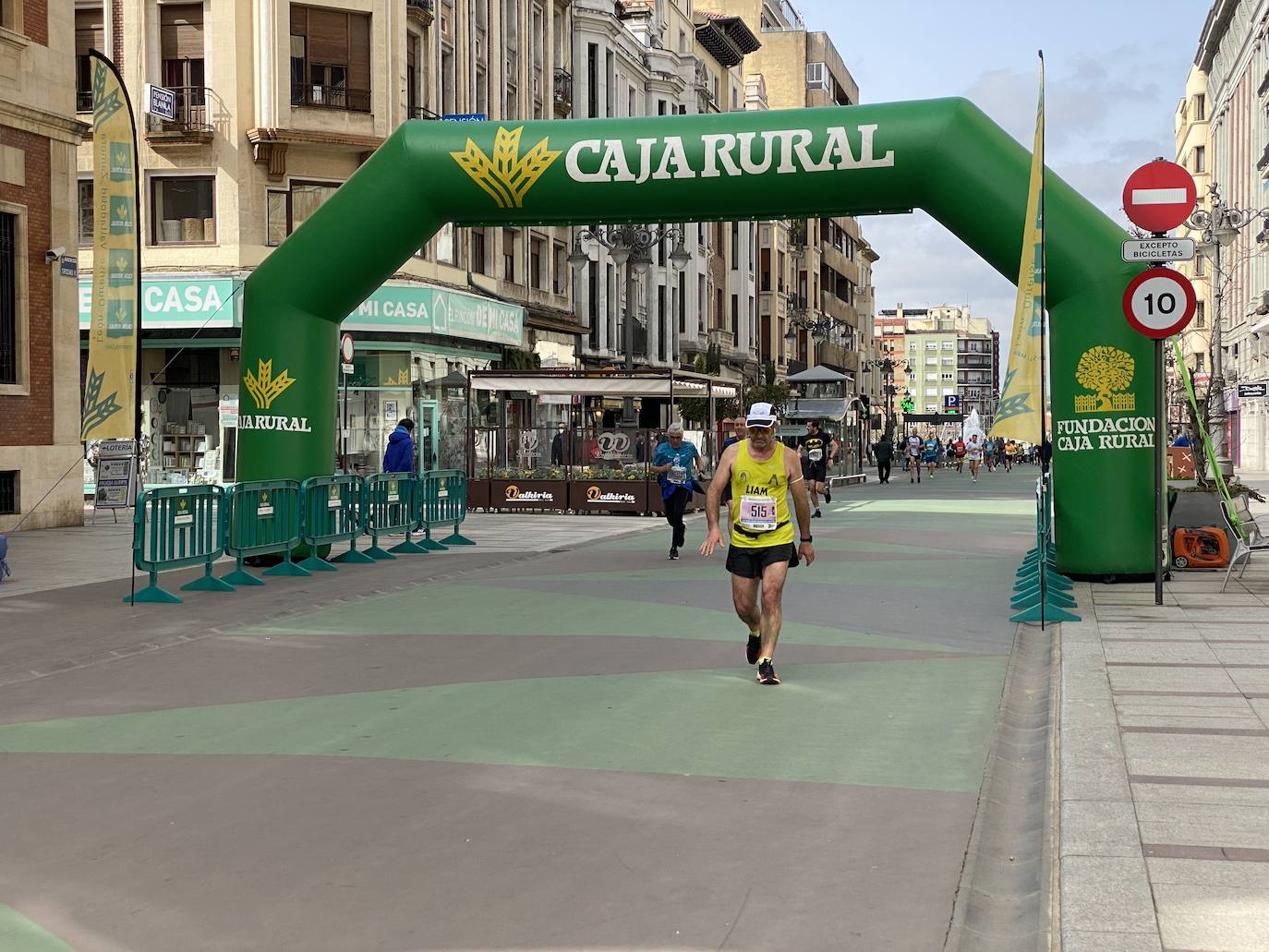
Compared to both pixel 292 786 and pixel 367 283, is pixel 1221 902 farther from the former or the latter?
pixel 367 283

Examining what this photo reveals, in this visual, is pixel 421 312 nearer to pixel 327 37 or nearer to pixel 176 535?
pixel 327 37

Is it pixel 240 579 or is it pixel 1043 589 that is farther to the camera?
pixel 240 579

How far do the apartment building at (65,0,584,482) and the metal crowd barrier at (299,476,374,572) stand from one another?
534 inches

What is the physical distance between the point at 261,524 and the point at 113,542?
5.73m

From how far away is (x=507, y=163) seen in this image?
52.4 feet

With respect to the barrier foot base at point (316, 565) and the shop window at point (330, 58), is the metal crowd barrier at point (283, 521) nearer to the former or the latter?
the barrier foot base at point (316, 565)

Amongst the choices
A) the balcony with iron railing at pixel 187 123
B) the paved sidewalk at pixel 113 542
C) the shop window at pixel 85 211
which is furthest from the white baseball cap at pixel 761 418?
the shop window at pixel 85 211

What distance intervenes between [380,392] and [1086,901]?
3193 centimetres

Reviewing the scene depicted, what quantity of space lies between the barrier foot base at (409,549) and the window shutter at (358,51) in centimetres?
1775

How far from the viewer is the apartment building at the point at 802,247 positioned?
8019cm

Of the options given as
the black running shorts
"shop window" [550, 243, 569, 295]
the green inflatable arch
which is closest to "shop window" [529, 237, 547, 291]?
"shop window" [550, 243, 569, 295]

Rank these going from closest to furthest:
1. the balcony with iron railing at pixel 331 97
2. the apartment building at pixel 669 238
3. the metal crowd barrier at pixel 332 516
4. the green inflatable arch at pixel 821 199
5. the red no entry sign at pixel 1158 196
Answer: the red no entry sign at pixel 1158 196
the green inflatable arch at pixel 821 199
the metal crowd barrier at pixel 332 516
the balcony with iron railing at pixel 331 97
the apartment building at pixel 669 238

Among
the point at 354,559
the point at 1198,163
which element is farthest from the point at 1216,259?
the point at 1198,163

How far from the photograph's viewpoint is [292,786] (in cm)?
677
